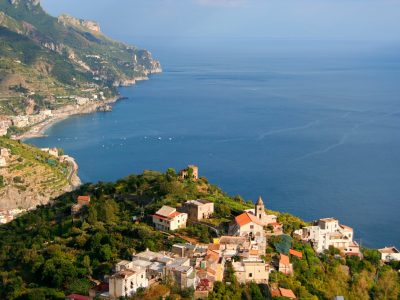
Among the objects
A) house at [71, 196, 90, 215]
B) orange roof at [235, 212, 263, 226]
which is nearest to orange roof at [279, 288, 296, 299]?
orange roof at [235, 212, 263, 226]

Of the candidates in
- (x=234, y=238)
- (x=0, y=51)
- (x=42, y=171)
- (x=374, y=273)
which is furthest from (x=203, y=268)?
(x=0, y=51)

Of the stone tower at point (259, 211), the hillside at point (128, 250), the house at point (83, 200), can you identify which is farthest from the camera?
the house at point (83, 200)

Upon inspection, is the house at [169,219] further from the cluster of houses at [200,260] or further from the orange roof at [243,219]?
the orange roof at [243,219]

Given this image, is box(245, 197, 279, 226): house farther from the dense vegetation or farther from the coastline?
the coastline

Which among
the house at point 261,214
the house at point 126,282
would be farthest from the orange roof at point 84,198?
the house at point 126,282

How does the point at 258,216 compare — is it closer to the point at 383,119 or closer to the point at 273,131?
the point at 273,131

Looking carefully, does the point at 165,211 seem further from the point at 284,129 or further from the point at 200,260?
the point at 284,129
